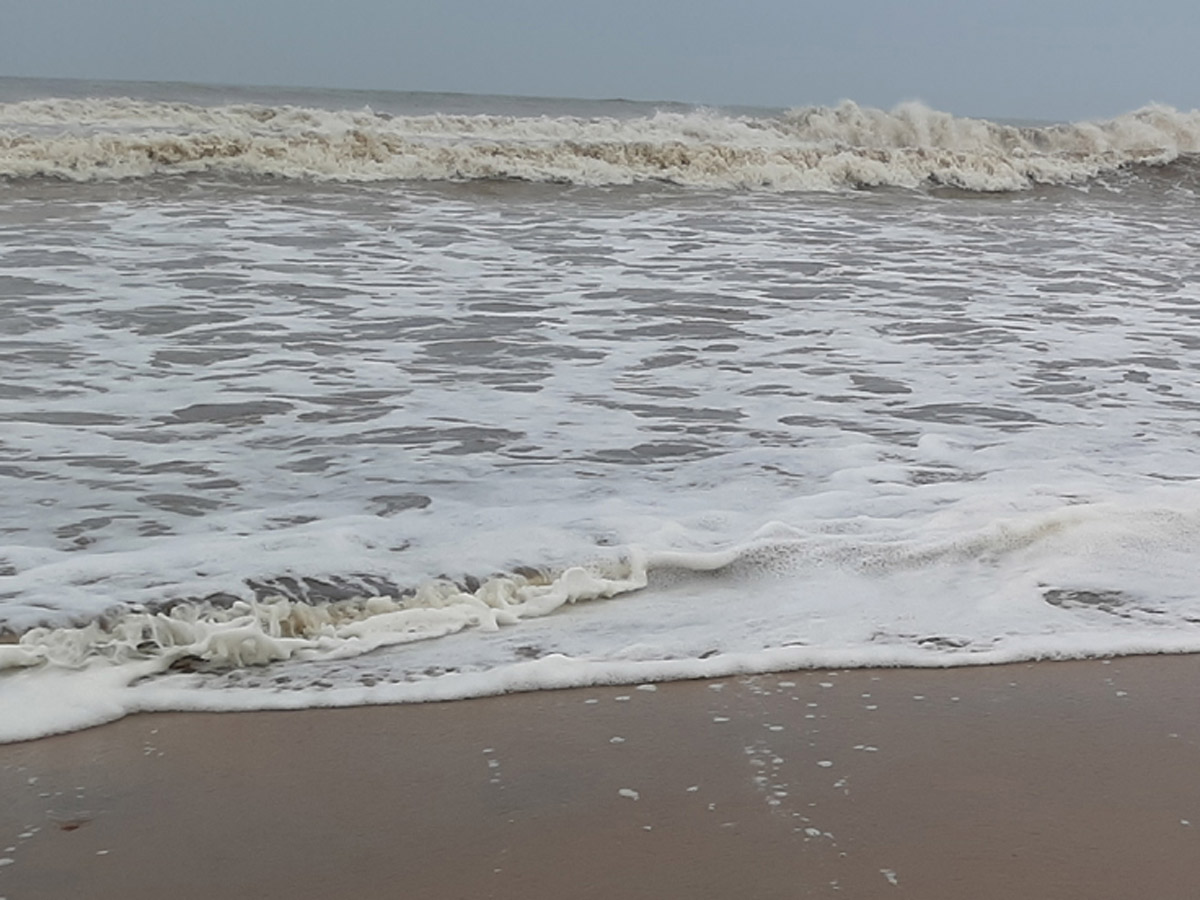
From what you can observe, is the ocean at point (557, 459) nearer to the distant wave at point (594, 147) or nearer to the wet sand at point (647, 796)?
the wet sand at point (647, 796)

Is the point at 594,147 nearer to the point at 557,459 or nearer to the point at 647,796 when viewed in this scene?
the point at 557,459

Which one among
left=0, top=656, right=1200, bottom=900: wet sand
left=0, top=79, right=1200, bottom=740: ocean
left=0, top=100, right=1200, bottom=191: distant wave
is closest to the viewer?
left=0, top=656, right=1200, bottom=900: wet sand

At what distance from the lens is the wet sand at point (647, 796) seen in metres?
1.60

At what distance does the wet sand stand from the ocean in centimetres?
12

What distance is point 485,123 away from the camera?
1916 cm

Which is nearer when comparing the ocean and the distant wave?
the ocean

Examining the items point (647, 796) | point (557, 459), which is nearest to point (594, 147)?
point (557, 459)

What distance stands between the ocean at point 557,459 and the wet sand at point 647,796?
0.12m

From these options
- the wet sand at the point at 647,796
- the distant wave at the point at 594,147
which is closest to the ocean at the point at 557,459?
the wet sand at the point at 647,796

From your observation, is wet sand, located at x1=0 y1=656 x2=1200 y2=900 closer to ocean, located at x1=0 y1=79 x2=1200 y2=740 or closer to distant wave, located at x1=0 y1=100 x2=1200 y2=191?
ocean, located at x1=0 y1=79 x2=1200 y2=740

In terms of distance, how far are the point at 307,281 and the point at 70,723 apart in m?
4.46

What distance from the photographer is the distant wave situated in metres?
12.1

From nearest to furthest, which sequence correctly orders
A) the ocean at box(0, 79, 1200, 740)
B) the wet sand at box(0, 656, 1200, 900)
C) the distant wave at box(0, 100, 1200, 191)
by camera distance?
the wet sand at box(0, 656, 1200, 900), the ocean at box(0, 79, 1200, 740), the distant wave at box(0, 100, 1200, 191)

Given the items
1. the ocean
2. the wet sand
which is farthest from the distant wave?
the wet sand
